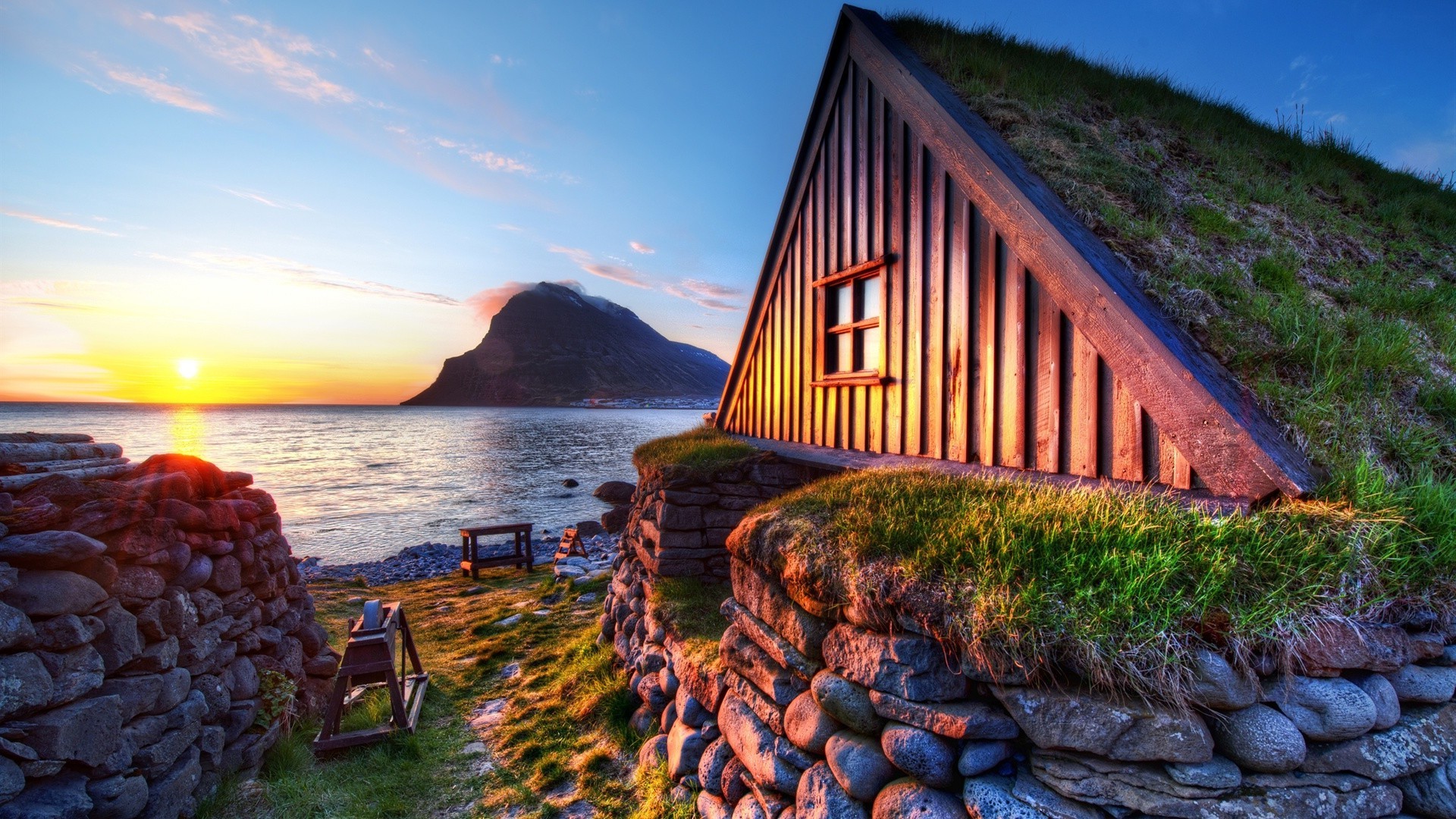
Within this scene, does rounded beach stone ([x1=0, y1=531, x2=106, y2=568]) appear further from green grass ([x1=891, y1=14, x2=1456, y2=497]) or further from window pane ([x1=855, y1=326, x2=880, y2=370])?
green grass ([x1=891, y1=14, x2=1456, y2=497])

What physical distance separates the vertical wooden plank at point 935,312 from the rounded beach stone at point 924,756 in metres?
2.92

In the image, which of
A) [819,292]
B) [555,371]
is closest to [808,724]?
[819,292]

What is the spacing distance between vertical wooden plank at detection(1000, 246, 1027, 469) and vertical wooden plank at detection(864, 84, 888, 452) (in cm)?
158

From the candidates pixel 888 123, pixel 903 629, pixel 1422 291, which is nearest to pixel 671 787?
pixel 903 629

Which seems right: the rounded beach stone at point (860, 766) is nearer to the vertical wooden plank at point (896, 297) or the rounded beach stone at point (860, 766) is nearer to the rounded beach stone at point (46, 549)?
the vertical wooden plank at point (896, 297)

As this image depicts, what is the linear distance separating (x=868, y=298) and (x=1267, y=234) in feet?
12.2

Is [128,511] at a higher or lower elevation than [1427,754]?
higher

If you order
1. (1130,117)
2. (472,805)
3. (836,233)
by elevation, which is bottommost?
(472,805)

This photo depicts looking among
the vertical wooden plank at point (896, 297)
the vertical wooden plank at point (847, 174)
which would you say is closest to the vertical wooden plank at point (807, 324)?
the vertical wooden plank at point (847, 174)

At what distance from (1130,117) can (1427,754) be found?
25.5 feet

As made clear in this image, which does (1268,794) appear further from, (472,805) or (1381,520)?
(472,805)

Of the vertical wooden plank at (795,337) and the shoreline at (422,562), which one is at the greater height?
the vertical wooden plank at (795,337)

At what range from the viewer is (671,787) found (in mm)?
4586

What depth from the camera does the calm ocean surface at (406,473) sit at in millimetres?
25484
